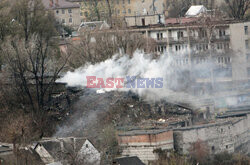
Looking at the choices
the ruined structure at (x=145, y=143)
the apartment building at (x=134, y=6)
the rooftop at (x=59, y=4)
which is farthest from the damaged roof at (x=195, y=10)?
the ruined structure at (x=145, y=143)

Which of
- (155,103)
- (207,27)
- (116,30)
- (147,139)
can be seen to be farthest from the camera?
(207,27)

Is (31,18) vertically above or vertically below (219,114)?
above

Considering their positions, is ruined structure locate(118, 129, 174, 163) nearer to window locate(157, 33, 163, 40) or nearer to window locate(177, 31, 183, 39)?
window locate(157, 33, 163, 40)

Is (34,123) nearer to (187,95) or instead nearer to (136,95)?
(136,95)

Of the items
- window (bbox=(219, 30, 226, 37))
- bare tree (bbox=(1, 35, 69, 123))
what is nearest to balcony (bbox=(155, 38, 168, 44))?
window (bbox=(219, 30, 226, 37))

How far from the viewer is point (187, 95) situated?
156ft

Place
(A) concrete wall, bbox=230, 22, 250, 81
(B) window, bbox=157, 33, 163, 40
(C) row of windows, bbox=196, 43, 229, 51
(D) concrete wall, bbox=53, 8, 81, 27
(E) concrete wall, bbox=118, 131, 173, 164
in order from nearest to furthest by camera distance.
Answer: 1. (E) concrete wall, bbox=118, 131, 173, 164
2. (A) concrete wall, bbox=230, 22, 250, 81
3. (C) row of windows, bbox=196, 43, 229, 51
4. (B) window, bbox=157, 33, 163, 40
5. (D) concrete wall, bbox=53, 8, 81, 27

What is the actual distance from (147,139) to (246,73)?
734 inches

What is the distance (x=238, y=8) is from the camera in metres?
68.2

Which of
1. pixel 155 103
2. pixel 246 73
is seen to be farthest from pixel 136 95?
pixel 246 73

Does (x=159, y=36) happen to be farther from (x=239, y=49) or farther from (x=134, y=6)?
(x=134, y=6)

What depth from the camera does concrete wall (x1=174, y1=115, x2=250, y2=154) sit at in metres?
40.0

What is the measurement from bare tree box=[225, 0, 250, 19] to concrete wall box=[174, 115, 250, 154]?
25.1m

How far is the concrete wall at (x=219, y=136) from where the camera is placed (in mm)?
40031
